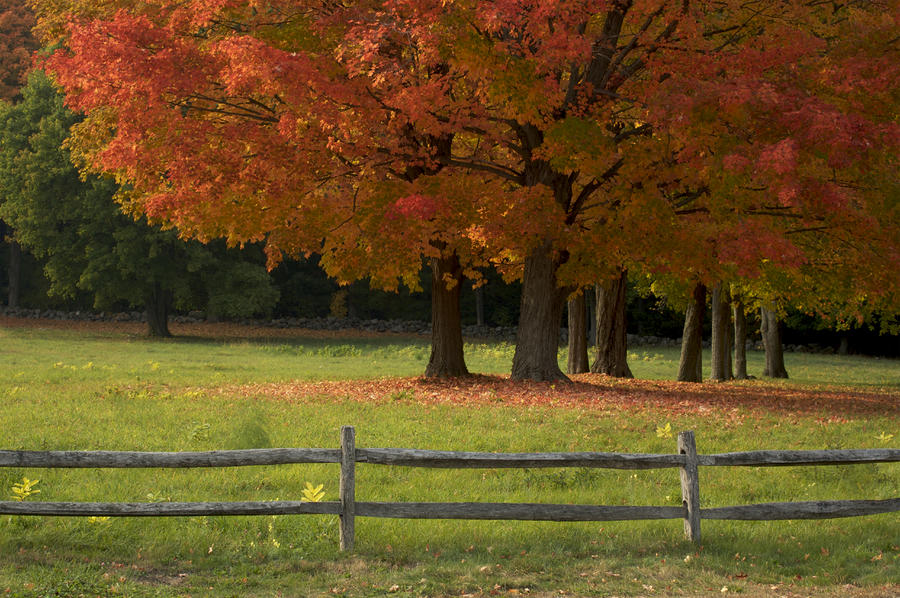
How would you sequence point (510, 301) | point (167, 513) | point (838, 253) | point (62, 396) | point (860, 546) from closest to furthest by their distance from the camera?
point (167, 513) < point (860, 546) < point (62, 396) < point (838, 253) < point (510, 301)

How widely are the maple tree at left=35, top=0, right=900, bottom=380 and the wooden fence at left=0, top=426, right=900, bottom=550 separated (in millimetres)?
7274

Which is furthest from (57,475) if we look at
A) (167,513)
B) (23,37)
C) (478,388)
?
(23,37)

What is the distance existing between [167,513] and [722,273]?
14.4 meters

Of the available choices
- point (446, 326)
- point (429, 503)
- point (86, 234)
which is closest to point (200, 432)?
point (429, 503)

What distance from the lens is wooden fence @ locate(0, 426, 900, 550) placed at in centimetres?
794

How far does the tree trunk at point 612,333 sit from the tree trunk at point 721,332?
395 cm

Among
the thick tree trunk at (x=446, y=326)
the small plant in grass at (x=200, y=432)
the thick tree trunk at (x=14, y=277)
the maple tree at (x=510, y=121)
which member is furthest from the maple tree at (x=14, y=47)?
the small plant in grass at (x=200, y=432)

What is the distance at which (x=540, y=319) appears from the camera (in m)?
21.1

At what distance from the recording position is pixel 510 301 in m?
58.1

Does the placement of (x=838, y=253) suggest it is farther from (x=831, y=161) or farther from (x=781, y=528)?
(x=781, y=528)

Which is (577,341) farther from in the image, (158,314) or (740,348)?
(158,314)

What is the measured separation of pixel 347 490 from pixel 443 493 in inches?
88.4

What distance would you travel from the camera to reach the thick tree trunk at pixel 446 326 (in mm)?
23312

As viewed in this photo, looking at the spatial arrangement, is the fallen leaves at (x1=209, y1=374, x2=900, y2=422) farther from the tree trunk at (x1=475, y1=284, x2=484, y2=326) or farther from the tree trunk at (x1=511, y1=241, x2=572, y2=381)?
the tree trunk at (x1=475, y1=284, x2=484, y2=326)
